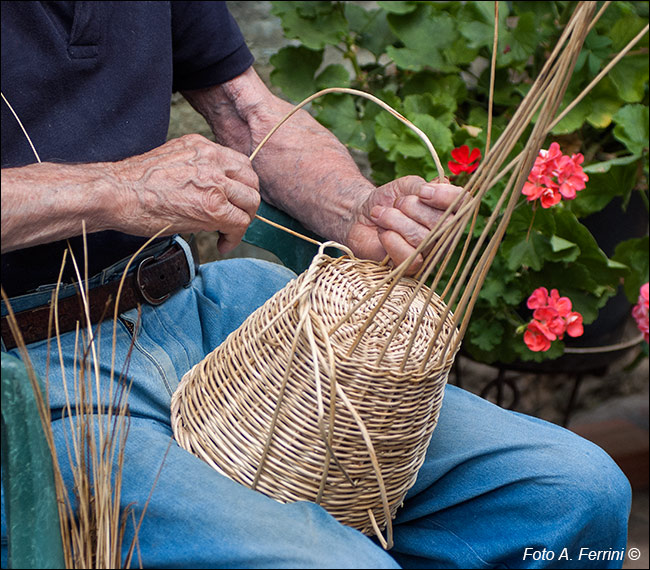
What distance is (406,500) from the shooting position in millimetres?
1036

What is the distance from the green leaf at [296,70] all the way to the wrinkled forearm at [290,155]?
1.99ft

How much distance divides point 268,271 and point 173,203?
352 mm

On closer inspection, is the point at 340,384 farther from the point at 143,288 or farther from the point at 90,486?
the point at 143,288

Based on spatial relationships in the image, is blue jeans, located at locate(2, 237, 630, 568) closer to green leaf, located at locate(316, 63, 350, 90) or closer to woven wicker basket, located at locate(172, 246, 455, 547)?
woven wicker basket, located at locate(172, 246, 455, 547)

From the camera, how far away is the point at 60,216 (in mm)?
868

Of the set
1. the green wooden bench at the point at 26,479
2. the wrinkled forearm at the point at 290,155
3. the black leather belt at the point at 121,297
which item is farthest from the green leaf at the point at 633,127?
the green wooden bench at the point at 26,479

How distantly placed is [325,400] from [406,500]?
1.06 ft

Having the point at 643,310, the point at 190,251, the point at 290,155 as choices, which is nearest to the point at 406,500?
the point at 190,251

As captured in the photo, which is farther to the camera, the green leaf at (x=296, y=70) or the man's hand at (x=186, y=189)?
the green leaf at (x=296, y=70)

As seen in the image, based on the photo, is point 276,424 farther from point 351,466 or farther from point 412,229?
point 412,229

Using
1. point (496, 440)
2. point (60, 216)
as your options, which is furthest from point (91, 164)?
point (496, 440)

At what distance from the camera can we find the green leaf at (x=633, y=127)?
179 cm

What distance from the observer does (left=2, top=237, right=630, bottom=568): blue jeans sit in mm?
784

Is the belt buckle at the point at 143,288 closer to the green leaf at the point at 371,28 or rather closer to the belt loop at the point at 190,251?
the belt loop at the point at 190,251
